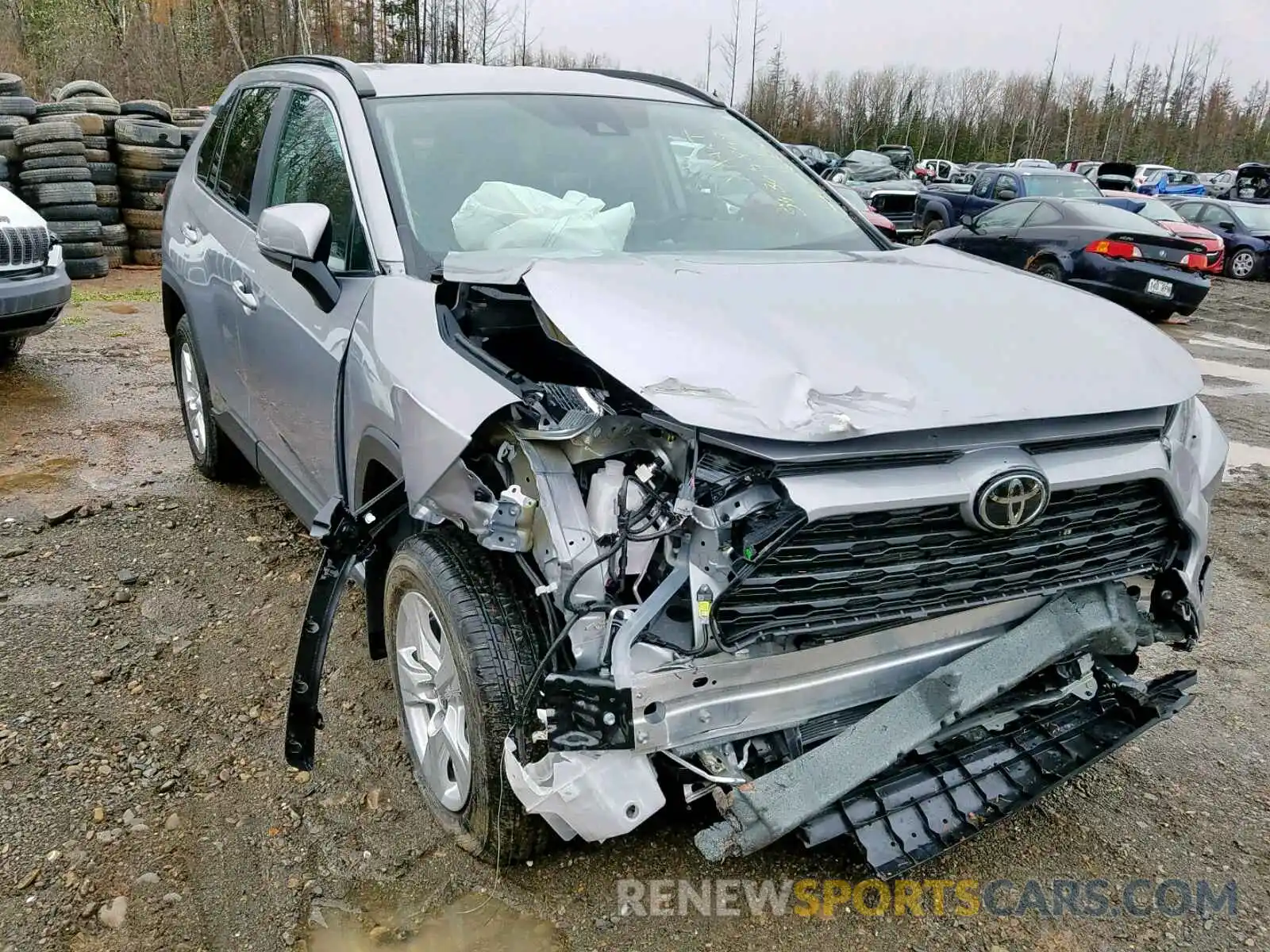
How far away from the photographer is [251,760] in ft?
9.24

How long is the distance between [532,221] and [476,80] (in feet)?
2.65

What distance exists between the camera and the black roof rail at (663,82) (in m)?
4.05

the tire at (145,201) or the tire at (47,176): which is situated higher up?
the tire at (47,176)

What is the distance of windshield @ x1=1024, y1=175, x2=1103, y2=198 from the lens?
14727 mm

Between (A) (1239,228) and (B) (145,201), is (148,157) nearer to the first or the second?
(B) (145,201)

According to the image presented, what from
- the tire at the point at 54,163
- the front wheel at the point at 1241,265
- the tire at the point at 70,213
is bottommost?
the front wheel at the point at 1241,265

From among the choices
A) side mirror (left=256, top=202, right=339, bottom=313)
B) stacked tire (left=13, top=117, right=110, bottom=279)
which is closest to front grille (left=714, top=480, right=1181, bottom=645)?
side mirror (left=256, top=202, right=339, bottom=313)

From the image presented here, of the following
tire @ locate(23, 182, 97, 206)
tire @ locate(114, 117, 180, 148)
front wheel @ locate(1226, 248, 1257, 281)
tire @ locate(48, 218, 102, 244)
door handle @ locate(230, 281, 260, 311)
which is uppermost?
door handle @ locate(230, 281, 260, 311)

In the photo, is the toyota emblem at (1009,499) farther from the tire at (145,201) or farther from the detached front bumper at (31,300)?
the tire at (145,201)

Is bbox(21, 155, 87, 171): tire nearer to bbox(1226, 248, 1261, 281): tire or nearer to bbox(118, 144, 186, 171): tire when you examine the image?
bbox(118, 144, 186, 171): tire

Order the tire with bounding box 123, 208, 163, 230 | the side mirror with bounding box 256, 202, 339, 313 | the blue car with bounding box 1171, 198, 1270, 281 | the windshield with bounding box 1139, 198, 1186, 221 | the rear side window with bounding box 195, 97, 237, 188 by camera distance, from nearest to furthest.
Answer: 1. the side mirror with bounding box 256, 202, 339, 313
2. the rear side window with bounding box 195, 97, 237, 188
3. the tire with bounding box 123, 208, 163, 230
4. the windshield with bounding box 1139, 198, 1186, 221
5. the blue car with bounding box 1171, 198, 1270, 281

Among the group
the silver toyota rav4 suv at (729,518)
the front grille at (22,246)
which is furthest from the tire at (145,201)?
the silver toyota rav4 suv at (729,518)

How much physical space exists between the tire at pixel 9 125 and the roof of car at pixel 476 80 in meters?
8.20

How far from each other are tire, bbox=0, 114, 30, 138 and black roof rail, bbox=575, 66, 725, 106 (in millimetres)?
8968
